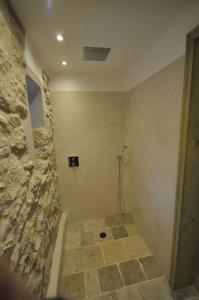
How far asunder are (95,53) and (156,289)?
232 cm

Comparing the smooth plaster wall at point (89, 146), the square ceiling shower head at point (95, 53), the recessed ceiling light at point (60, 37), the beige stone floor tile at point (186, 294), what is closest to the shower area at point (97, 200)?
the smooth plaster wall at point (89, 146)

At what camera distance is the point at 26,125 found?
114cm

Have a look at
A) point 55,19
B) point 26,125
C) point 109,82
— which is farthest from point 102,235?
point 55,19

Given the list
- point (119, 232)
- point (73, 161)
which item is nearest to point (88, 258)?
point (119, 232)

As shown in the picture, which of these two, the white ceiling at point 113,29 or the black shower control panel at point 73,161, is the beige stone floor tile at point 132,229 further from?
the white ceiling at point 113,29

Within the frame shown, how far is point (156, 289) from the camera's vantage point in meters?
1.45

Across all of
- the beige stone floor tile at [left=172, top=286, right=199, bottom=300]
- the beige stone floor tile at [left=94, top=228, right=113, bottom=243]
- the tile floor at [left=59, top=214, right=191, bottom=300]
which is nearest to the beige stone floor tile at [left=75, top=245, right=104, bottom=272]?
the tile floor at [left=59, top=214, right=191, bottom=300]

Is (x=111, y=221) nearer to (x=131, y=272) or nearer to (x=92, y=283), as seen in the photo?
(x=131, y=272)

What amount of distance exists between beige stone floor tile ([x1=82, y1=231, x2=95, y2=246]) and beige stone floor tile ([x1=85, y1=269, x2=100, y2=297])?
394mm

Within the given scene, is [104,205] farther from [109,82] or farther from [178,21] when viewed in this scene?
[178,21]

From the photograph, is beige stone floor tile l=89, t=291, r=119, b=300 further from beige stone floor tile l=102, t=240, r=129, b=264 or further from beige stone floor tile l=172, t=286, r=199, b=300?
beige stone floor tile l=172, t=286, r=199, b=300

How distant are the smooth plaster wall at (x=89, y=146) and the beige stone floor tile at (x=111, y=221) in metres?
0.11

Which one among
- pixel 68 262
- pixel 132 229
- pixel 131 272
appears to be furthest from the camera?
pixel 132 229

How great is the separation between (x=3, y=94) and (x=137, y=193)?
188 cm
